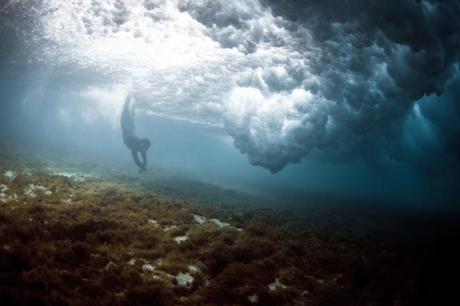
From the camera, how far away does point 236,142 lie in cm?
2925

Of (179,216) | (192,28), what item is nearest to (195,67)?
(192,28)

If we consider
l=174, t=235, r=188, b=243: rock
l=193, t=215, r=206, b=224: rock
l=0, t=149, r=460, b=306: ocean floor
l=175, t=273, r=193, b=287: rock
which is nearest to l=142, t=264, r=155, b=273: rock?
l=0, t=149, r=460, b=306: ocean floor

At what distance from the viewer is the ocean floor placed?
541 centimetres

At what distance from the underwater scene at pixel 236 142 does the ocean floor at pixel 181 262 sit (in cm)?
4

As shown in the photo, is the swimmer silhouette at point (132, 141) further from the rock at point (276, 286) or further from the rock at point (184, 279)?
the rock at point (276, 286)

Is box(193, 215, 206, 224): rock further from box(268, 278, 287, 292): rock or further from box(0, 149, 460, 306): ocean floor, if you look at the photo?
box(268, 278, 287, 292): rock

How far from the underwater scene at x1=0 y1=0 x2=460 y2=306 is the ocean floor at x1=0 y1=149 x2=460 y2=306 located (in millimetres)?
41

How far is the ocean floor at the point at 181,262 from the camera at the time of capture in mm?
5410

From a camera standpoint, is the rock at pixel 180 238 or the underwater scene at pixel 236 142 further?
the rock at pixel 180 238

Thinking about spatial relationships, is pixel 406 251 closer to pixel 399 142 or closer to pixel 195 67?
pixel 195 67

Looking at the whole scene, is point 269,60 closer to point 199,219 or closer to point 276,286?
point 199,219

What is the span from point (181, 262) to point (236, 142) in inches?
883

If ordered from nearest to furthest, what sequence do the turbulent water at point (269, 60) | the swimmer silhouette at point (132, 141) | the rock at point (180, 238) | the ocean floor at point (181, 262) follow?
the ocean floor at point (181, 262)
the rock at point (180, 238)
the turbulent water at point (269, 60)
the swimmer silhouette at point (132, 141)

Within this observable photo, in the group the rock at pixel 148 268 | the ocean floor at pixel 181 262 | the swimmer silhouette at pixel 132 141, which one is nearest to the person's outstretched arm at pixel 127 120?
the swimmer silhouette at pixel 132 141
